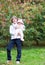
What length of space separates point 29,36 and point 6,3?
323 inches

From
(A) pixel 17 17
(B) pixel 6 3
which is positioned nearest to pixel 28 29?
(A) pixel 17 17

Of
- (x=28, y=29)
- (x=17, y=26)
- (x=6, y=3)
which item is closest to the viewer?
(x=6, y=3)

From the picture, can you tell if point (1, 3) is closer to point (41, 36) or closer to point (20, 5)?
point (20, 5)

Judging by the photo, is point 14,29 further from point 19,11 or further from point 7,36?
point 7,36

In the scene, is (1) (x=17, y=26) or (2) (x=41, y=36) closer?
(1) (x=17, y=26)

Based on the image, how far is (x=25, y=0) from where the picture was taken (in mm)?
10391

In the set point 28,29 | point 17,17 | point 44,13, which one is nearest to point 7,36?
point 28,29

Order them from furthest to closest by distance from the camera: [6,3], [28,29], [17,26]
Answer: [28,29] < [17,26] < [6,3]

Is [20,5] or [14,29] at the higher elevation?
[20,5]

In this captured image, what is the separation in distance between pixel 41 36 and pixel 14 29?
313 inches

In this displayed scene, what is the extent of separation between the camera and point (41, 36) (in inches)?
725

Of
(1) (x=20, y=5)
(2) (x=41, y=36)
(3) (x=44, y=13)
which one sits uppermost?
(1) (x=20, y=5)

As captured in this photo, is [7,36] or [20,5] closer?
[20,5]

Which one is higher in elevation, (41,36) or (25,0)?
(25,0)
